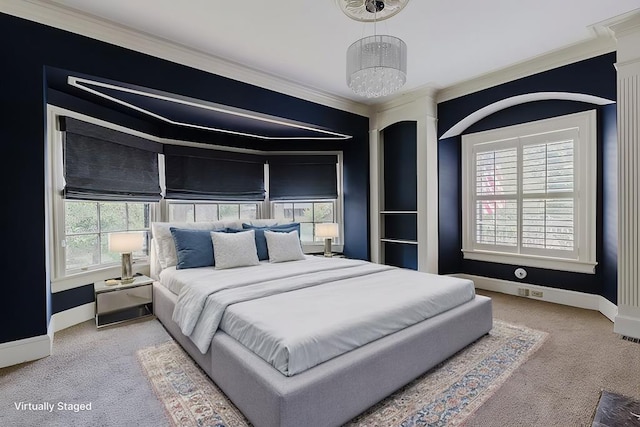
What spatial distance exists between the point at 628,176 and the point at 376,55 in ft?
8.49

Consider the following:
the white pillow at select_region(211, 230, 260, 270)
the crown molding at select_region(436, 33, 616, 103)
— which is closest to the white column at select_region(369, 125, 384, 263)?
the crown molding at select_region(436, 33, 616, 103)

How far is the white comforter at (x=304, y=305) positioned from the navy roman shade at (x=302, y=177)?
2092mm

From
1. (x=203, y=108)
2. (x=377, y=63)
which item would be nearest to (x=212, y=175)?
(x=203, y=108)

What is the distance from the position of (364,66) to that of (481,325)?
238cm

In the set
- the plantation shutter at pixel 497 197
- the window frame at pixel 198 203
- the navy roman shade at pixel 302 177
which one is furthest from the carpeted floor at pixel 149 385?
the navy roman shade at pixel 302 177

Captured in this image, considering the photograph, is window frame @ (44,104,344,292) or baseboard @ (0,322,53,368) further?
window frame @ (44,104,344,292)

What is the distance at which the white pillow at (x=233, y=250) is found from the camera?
3.42 meters

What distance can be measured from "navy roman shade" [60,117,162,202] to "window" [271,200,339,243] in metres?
1.95

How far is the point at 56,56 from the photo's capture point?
2570mm

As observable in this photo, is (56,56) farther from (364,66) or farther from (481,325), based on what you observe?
(481,325)

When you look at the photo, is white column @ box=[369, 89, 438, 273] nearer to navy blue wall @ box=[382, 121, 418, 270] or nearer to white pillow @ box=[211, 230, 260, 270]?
navy blue wall @ box=[382, 121, 418, 270]

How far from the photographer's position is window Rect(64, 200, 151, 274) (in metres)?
3.38

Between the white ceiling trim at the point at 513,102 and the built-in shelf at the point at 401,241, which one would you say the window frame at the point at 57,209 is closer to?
the built-in shelf at the point at 401,241

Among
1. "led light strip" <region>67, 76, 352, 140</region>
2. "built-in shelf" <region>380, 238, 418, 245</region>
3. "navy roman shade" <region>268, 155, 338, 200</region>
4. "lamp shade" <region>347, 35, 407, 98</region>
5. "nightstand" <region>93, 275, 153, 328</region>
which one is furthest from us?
"navy roman shade" <region>268, 155, 338, 200</region>
